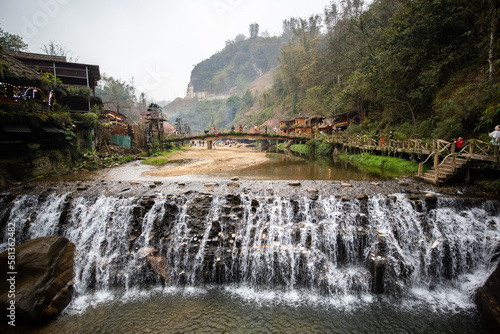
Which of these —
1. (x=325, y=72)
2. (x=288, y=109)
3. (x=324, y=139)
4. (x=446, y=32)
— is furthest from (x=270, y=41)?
(x=446, y=32)

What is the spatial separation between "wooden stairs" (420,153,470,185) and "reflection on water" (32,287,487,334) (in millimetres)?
7309

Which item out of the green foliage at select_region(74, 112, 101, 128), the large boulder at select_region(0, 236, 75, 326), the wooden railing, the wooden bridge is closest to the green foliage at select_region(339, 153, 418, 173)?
the wooden bridge

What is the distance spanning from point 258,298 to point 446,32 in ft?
82.4

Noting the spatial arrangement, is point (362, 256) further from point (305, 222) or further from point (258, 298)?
point (258, 298)

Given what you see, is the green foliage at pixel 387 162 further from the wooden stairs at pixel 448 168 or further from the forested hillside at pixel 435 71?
the wooden stairs at pixel 448 168

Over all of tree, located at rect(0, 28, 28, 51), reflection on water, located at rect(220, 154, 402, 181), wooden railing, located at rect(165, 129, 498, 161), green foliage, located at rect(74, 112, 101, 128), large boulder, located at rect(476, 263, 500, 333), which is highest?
tree, located at rect(0, 28, 28, 51)

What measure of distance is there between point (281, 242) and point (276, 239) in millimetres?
234

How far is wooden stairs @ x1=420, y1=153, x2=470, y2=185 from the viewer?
449 inches

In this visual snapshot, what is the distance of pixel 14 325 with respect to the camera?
6.05 meters

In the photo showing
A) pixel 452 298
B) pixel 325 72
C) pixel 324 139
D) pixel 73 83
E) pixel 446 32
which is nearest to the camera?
pixel 452 298

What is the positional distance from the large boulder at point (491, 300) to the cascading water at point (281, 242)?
528 mm

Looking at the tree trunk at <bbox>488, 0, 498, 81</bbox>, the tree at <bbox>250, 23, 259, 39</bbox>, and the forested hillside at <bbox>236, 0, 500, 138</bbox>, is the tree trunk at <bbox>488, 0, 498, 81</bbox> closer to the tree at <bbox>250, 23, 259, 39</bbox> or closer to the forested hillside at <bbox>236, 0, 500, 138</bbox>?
the forested hillside at <bbox>236, 0, 500, 138</bbox>

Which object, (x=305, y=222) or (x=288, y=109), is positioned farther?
(x=288, y=109)

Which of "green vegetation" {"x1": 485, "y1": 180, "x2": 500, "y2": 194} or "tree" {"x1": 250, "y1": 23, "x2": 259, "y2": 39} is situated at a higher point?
"tree" {"x1": 250, "y1": 23, "x2": 259, "y2": 39}
